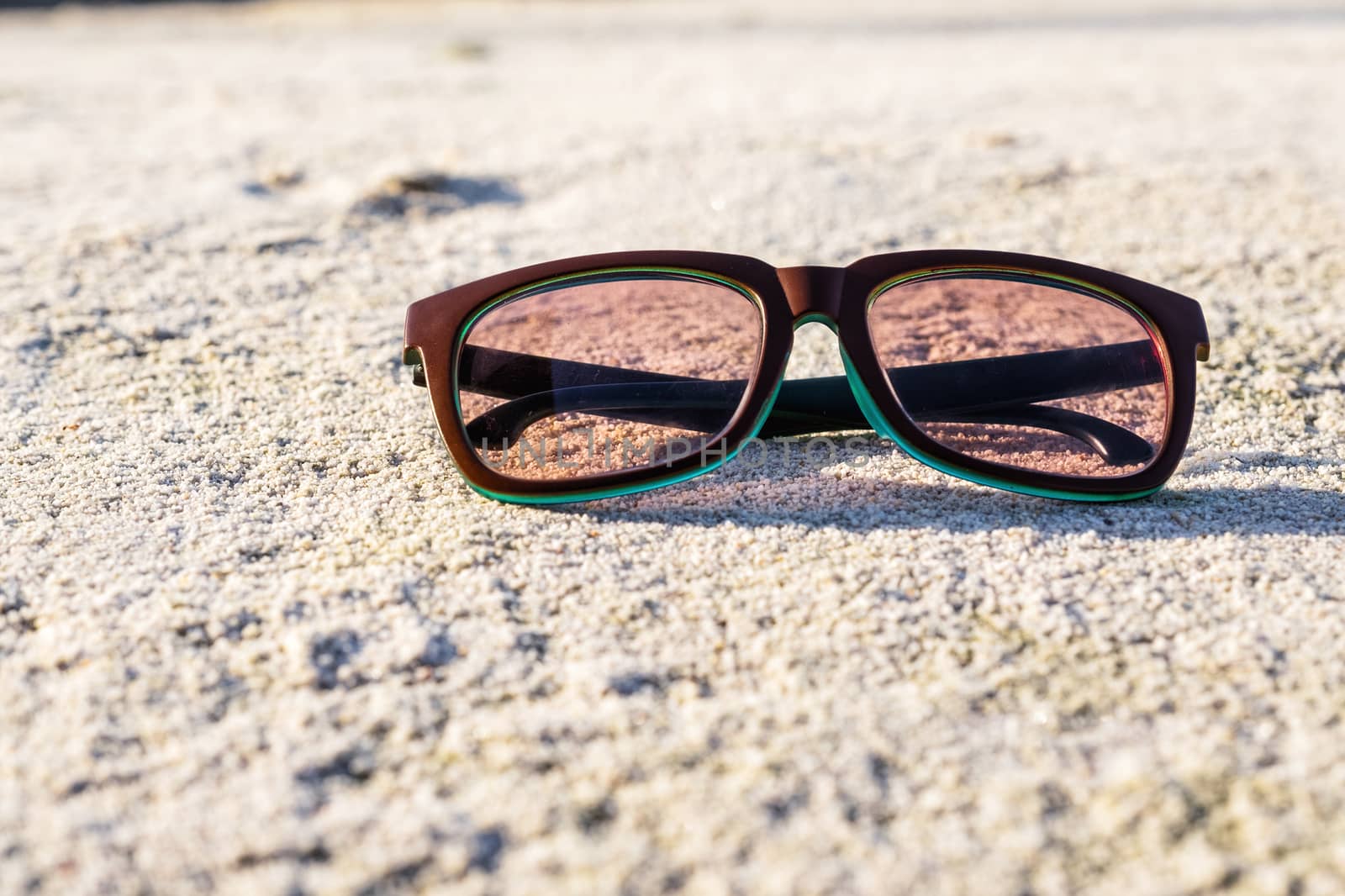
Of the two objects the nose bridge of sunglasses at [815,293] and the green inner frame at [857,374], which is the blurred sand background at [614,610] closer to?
the green inner frame at [857,374]

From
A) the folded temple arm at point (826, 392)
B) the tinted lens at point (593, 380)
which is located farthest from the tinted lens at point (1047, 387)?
the tinted lens at point (593, 380)

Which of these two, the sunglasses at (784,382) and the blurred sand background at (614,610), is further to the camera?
the sunglasses at (784,382)

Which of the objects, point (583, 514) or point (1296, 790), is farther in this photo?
point (583, 514)

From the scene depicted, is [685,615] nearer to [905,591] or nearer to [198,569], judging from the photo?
[905,591]

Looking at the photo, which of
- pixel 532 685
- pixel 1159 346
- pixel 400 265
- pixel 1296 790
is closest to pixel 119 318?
pixel 400 265

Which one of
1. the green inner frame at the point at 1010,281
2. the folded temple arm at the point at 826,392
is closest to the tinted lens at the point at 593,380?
the folded temple arm at the point at 826,392

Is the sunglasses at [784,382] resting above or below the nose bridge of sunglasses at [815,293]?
below
